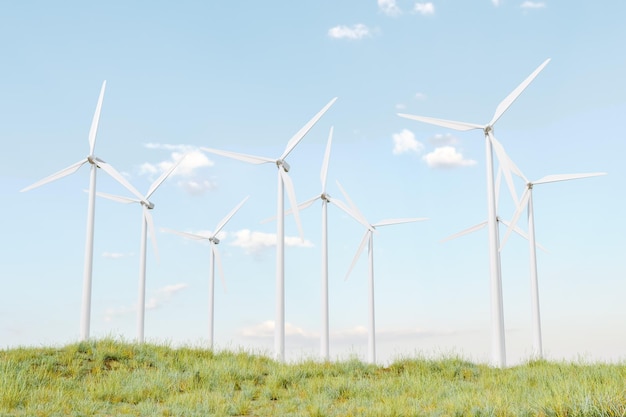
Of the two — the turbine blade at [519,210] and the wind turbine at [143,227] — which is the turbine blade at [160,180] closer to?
the wind turbine at [143,227]

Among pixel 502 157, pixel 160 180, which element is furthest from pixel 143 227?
pixel 502 157

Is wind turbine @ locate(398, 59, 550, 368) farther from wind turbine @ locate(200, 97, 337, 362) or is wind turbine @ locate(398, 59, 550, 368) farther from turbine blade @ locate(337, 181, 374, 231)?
turbine blade @ locate(337, 181, 374, 231)

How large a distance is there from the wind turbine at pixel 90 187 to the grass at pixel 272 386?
28.0ft

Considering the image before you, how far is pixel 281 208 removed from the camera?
34562 mm

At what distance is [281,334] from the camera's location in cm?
3164

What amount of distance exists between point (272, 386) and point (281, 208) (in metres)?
15.2

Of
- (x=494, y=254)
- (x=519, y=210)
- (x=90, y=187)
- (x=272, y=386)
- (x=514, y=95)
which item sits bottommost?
(x=272, y=386)

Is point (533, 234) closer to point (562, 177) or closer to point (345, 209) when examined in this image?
point (562, 177)

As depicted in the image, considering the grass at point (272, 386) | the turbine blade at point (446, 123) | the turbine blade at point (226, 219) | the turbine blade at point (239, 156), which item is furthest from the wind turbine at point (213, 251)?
the grass at point (272, 386)

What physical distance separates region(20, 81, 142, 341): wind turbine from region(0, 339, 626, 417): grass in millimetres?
8521

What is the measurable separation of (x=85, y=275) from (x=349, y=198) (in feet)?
61.6

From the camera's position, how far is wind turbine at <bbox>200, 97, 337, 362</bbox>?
3177 centimetres

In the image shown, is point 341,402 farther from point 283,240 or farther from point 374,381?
point 283,240

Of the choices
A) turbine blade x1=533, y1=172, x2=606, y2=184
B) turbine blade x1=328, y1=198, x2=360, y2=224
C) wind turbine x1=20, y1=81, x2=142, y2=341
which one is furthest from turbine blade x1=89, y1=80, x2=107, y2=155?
turbine blade x1=533, y1=172, x2=606, y2=184
